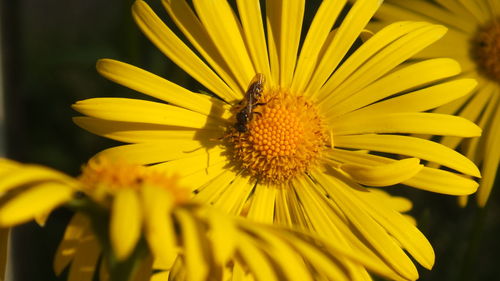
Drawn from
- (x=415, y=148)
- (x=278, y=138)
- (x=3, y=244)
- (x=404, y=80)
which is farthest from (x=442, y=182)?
(x=3, y=244)

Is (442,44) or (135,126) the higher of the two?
(442,44)

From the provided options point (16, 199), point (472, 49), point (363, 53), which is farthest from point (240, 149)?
point (16, 199)

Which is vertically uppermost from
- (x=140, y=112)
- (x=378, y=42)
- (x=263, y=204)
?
(x=378, y=42)

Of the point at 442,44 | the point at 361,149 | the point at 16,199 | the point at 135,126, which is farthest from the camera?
the point at 442,44

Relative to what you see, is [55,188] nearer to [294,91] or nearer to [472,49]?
[294,91]

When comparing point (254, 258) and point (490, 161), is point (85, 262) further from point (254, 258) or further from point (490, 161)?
point (490, 161)

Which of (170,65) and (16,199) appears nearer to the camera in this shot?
(16,199)

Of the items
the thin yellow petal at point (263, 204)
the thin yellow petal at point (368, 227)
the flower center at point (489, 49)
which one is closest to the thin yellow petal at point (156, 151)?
the thin yellow petal at point (263, 204)
